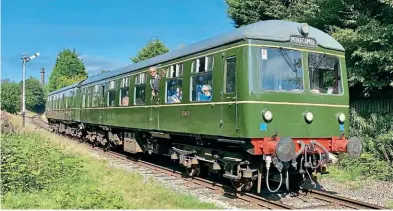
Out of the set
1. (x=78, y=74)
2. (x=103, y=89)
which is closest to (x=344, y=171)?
(x=103, y=89)

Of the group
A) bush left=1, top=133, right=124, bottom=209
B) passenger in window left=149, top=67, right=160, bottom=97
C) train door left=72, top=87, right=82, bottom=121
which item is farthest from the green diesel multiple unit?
train door left=72, top=87, right=82, bottom=121

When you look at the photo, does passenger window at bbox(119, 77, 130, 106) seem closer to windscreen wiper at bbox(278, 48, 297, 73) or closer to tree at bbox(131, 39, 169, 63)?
windscreen wiper at bbox(278, 48, 297, 73)

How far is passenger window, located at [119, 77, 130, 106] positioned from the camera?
14.9m

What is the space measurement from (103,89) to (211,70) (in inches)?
357

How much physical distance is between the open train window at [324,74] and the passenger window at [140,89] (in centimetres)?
564

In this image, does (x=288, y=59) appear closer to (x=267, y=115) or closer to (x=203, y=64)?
(x=267, y=115)

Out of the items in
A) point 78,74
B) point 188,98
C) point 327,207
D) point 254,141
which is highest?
point 78,74

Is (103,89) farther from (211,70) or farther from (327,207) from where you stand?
(327,207)

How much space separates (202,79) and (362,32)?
17.8 feet

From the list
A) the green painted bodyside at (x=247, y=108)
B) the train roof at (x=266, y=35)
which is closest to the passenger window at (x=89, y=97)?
the green painted bodyside at (x=247, y=108)

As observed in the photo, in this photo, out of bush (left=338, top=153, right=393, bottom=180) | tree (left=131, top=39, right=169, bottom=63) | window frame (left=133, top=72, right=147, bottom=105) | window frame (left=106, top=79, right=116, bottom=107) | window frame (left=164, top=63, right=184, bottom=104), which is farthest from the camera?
tree (left=131, top=39, right=169, bottom=63)

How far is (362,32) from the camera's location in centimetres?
1257

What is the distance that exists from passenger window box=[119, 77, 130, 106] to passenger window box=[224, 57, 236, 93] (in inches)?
248

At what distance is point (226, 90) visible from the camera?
906 cm
